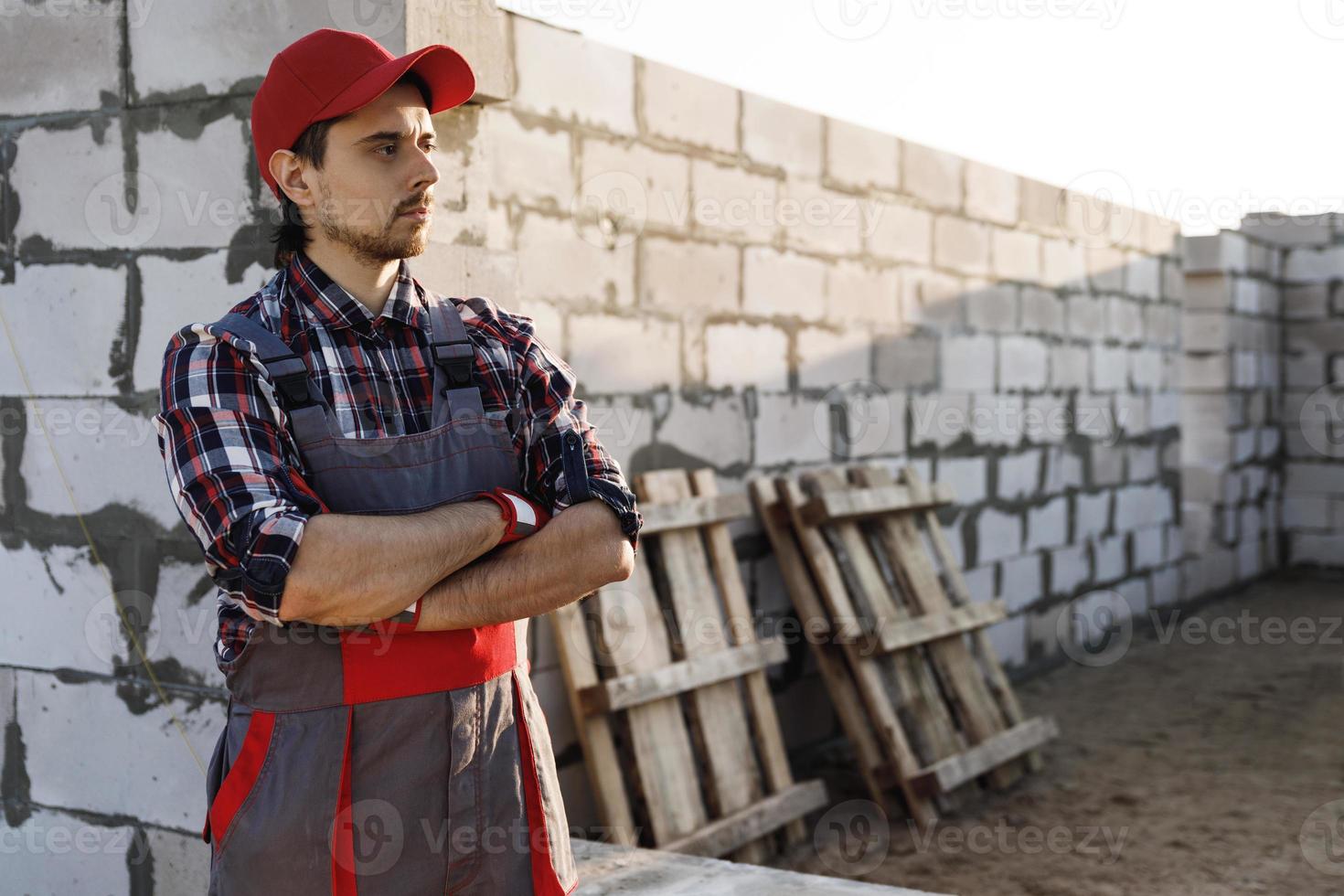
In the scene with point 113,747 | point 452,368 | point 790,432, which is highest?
point 452,368

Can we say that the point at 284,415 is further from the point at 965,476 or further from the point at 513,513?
the point at 965,476

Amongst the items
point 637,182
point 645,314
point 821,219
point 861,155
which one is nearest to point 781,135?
point 821,219

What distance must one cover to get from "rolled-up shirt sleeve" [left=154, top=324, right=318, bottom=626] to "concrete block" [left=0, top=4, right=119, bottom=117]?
181 cm

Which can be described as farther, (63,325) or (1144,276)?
(1144,276)

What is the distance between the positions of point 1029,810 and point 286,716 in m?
3.91

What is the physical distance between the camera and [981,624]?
5.56 m

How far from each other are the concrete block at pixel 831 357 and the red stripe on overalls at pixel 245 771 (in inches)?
145

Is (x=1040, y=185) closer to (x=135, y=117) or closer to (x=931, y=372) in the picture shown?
(x=931, y=372)

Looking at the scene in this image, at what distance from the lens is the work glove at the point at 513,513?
195 centimetres

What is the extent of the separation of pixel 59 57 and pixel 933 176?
4.00 meters

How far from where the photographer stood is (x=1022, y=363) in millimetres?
6980

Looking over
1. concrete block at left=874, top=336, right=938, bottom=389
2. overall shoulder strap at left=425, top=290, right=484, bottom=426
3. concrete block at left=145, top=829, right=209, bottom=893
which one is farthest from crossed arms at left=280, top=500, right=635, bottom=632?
concrete block at left=874, top=336, right=938, bottom=389

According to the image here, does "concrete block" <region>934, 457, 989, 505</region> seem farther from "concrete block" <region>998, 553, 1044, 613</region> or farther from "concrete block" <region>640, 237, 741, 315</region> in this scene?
"concrete block" <region>640, 237, 741, 315</region>

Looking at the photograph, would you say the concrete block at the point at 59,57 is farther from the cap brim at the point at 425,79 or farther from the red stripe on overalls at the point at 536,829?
Result: the red stripe on overalls at the point at 536,829
